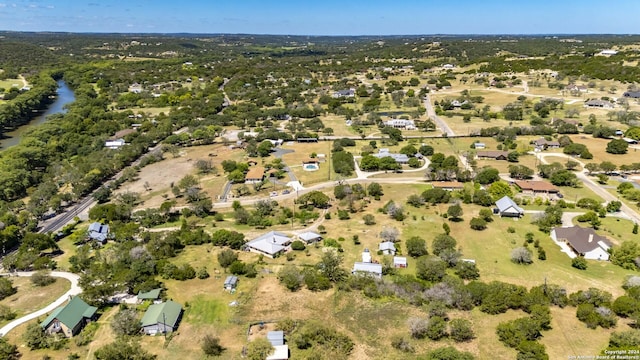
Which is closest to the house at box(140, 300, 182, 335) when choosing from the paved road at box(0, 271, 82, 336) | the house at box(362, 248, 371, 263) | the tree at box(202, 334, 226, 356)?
the tree at box(202, 334, 226, 356)

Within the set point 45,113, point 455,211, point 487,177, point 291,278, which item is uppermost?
point 45,113

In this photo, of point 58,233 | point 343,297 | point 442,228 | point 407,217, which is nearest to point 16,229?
point 58,233

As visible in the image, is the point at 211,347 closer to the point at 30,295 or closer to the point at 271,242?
the point at 271,242

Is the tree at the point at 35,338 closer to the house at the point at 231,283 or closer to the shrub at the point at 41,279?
the shrub at the point at 41,279

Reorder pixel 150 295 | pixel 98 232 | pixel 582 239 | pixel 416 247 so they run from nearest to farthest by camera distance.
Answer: pixel 150 295 → pixel 416 247 → pixel 582 239 → pixel 98 232

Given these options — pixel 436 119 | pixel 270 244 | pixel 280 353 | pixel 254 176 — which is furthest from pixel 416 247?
pixel 436 119
